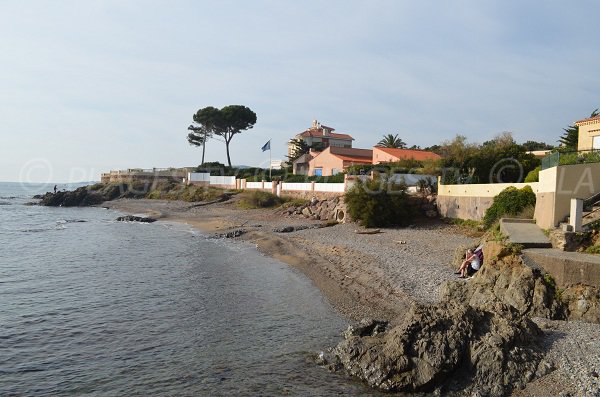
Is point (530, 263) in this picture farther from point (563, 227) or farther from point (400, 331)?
point (400, 331)

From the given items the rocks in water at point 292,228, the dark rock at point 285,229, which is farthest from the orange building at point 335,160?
the dark rock at point 285,229

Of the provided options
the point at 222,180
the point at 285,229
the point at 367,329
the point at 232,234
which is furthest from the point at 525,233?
the point at 222,180

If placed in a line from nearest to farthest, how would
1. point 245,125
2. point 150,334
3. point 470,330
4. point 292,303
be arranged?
1. point 470,330
2. point 150,334
3. point 292,303
4. point 245,125

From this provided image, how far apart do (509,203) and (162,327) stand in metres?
17.3

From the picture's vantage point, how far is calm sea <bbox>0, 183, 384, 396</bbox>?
10.2m

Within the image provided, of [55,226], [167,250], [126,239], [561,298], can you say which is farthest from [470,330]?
[55,226]

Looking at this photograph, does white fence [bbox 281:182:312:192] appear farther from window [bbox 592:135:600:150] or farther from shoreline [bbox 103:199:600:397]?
window [bbox 592:135:600:150]

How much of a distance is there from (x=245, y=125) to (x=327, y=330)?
74.2m

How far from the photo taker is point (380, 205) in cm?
3156

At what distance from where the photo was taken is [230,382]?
10.2m

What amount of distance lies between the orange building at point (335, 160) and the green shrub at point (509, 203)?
102ft

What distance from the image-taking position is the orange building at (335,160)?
2243 inches

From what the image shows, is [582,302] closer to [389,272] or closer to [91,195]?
[389,272]

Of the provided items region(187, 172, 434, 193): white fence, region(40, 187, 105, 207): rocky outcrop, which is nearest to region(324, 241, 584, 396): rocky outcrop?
region(187, 172, 434, 193): white fence
